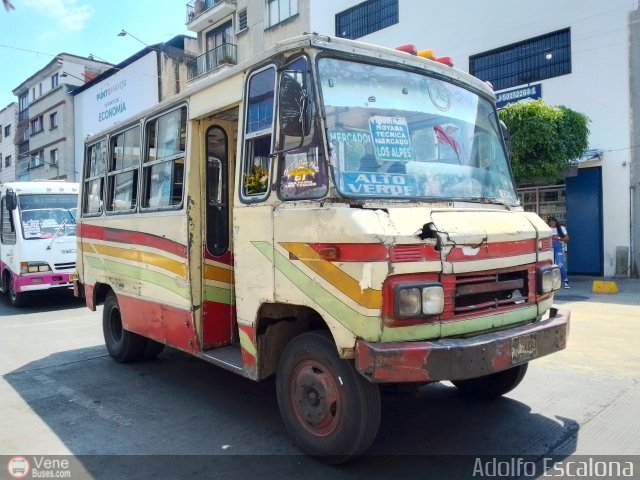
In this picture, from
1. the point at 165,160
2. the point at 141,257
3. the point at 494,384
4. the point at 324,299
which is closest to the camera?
the point at 324,299

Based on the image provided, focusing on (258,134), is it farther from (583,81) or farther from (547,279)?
(583,81)

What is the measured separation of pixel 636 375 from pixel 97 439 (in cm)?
508

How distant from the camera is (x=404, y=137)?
3852 mm

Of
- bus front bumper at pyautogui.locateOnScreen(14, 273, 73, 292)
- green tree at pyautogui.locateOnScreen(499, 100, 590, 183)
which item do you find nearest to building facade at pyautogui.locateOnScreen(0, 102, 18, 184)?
bus front bumper at pyautogui.locateOnScreen(14, 273, 73, 292)

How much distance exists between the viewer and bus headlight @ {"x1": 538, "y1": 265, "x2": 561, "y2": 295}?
4.01 m

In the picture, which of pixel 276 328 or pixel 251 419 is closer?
pixel 276 328

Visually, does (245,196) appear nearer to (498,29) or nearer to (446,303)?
(446,303)

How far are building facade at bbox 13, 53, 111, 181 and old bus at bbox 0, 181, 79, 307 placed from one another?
25.6 m

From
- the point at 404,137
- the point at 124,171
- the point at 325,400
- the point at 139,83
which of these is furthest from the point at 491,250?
the point at 139,83

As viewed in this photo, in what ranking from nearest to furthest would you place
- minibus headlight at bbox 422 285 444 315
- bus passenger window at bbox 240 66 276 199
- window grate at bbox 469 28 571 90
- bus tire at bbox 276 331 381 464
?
minibus headlight at bbox 422 285 444 315 < bus tire at bbox 276 331 381 464 < bus passenger window at bbox 240 66 276 199 < window grate at bbox 469 28 571 90

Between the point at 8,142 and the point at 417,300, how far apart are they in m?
51.4

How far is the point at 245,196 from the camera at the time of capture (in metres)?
4.15

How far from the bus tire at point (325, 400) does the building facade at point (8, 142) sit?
48.4 metres

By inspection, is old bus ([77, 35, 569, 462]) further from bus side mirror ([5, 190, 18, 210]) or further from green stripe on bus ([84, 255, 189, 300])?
bus side mirror ([5, 190, 18, 210])
